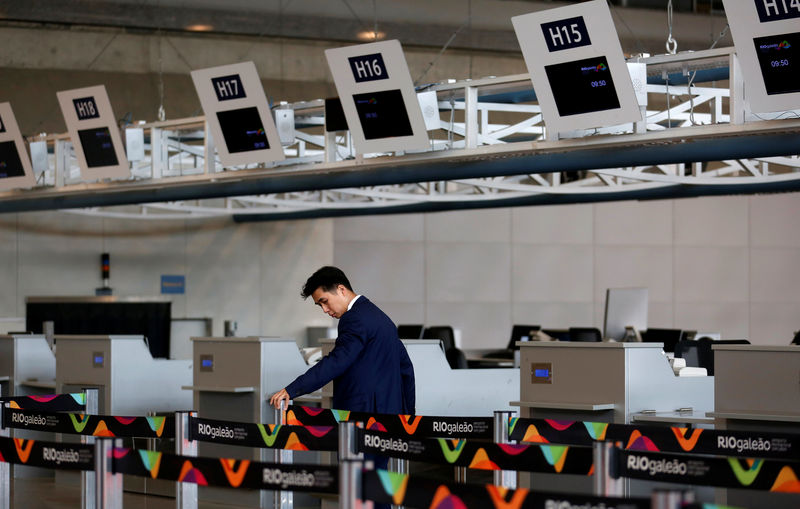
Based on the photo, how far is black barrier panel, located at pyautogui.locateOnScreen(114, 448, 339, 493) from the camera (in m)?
3.95

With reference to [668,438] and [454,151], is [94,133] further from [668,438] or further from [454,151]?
[668,438]

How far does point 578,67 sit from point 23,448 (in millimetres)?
4308

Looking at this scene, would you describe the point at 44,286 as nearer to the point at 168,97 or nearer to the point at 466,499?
the point at 168,97

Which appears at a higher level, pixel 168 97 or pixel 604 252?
pixel 168 97

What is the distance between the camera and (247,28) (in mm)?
17547

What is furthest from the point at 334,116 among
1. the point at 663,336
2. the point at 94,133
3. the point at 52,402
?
the point at 663,336

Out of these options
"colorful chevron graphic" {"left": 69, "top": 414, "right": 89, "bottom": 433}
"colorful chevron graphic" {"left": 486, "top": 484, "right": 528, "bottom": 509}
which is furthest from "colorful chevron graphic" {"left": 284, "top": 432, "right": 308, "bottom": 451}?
"colorful chevron graphic" {"left": 486, "top": 484, "right": 528, "bottom": 509}

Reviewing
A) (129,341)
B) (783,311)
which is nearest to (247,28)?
(129,341)

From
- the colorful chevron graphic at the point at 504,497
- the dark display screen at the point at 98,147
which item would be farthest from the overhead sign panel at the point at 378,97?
the colorful chevron graphic at the point at 504,497

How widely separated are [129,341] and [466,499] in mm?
6637

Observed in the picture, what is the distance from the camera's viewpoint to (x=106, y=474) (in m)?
4.56

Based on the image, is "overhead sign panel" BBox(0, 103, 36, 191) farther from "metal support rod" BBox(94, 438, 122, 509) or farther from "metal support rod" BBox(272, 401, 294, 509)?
"metal support rod" BBox(94, 438, 122, 509)

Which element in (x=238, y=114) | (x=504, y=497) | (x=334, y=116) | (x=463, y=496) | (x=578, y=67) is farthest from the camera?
(x=238, y=114)

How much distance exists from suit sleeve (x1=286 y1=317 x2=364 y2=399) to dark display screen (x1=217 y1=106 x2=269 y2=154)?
4161 mm
